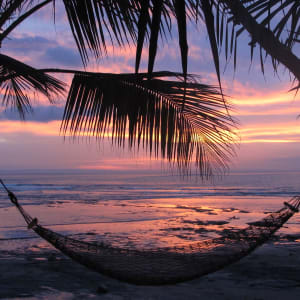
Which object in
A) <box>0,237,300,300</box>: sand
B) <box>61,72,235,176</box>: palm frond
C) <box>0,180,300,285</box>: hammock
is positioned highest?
<box>61,72,235,176</box>: palm frond

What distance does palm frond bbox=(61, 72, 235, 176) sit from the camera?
2725mm

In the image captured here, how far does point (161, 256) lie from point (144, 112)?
1.04m

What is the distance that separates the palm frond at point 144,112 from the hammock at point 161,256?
2.15ft

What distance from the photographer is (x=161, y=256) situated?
2.68 meters

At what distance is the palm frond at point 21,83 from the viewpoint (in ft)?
8.43

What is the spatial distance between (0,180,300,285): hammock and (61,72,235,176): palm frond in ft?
2.15

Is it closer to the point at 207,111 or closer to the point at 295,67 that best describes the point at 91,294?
the point at 207,111

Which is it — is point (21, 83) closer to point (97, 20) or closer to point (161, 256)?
point (161, 256)

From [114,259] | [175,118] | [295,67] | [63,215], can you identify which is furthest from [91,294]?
[63,215]

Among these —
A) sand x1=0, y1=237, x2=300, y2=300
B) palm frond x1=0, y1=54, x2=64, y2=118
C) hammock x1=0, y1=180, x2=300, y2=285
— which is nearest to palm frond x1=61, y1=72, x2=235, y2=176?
palm frond x1=0, y1=54, x2=64, y2=118

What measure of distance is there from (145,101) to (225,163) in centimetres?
83

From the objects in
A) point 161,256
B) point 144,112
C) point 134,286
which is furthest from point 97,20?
point 134,286

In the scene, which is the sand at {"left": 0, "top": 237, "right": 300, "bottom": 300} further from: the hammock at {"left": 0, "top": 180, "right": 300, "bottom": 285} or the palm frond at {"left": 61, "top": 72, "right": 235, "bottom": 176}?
the palm frond at {"left": 61, "top": 72, "right": 235, "bottom": 176}

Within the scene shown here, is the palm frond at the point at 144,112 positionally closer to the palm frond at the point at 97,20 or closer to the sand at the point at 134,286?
the sand at the point at 134,286
